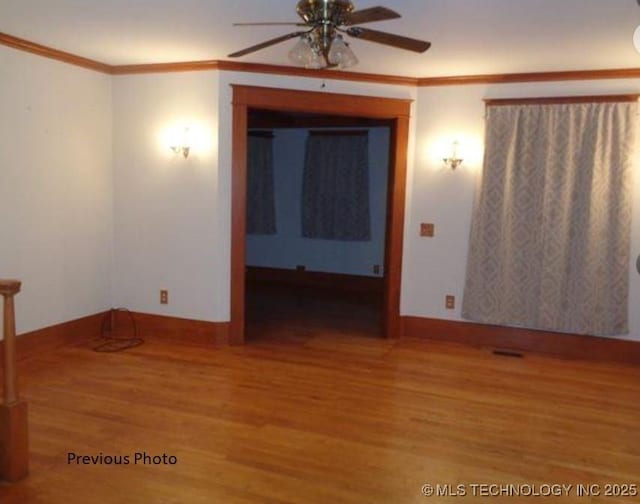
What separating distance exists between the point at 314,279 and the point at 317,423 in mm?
4665


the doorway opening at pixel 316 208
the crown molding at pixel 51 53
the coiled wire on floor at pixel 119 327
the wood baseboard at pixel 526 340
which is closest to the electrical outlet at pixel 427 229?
the wood baseboard at pixel 526 340

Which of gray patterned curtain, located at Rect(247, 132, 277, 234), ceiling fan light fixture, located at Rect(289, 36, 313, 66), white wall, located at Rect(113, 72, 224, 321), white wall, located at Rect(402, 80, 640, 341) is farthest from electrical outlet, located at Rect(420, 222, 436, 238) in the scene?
gray patterned curtain, located at Rect(247, 132, 277, 234)

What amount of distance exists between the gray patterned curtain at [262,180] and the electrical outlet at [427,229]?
11.2 feet

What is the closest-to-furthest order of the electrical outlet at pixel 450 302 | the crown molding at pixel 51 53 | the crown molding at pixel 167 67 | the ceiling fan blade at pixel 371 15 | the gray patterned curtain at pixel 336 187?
the ceiling fan blade at pixel 371 15, the crown molding at pixel 51 53, the crown molding at pixel 167 67, the electrical outlet at pixel 450 302, the gray patterned curtain at pixel 336 187

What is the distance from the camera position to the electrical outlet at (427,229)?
16.9 feet

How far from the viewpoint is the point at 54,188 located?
4523 millimetres

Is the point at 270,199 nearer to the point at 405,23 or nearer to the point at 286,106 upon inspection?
the point at 286,106

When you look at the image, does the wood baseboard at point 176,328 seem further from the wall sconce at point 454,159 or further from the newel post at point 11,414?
the wall sconce at point 454,159

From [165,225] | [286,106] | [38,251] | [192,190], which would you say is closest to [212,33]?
[286,106]

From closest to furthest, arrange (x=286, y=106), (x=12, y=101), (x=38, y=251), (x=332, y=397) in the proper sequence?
(x=332, y=397), (x=12, y=101), (x=38, y=251), (x=286, y=106)

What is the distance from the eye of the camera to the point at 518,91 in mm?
4762

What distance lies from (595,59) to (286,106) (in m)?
2.39

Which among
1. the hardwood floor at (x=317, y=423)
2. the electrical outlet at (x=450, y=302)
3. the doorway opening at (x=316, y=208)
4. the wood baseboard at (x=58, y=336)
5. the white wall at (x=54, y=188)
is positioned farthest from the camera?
the doorway opening at (x=316, y=208)

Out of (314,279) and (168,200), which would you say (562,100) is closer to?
(168,200)
